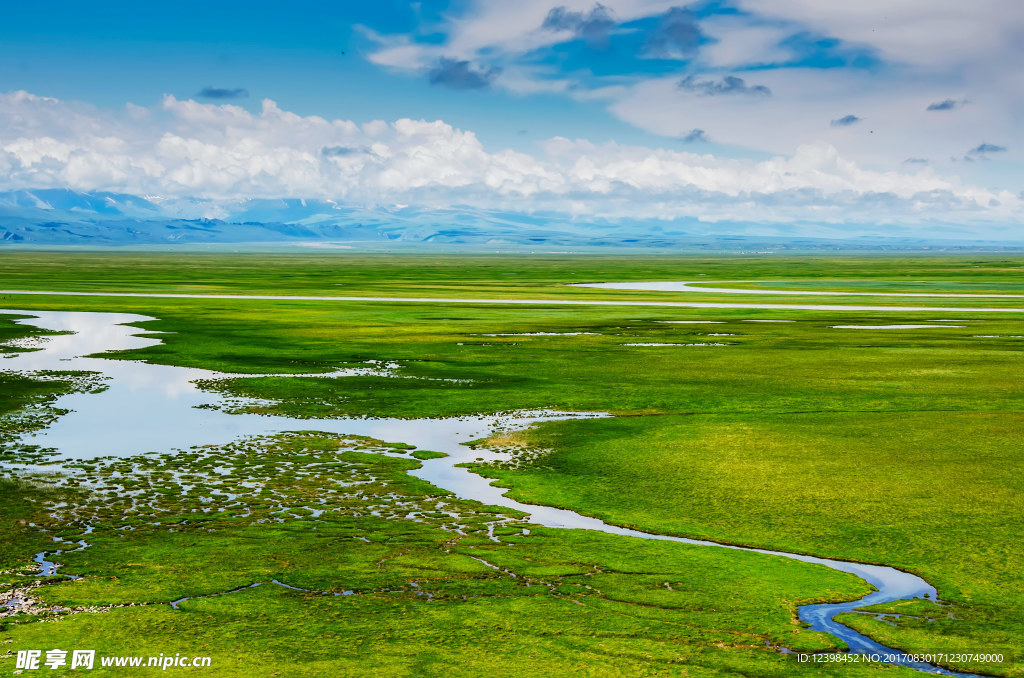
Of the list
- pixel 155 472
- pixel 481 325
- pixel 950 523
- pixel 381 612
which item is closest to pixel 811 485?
pixel 950 523

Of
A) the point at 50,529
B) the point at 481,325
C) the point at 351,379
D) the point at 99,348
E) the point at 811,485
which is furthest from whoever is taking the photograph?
the point at 481,325

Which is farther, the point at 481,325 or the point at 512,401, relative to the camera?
the point at 481,325

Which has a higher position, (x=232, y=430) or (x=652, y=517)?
(x=232, y=430)

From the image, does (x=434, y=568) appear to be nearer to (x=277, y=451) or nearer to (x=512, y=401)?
(x=277, y=451)

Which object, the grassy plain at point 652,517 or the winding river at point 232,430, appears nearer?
the grassy plain at point 652,517

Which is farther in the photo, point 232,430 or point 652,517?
point 232,430
